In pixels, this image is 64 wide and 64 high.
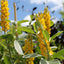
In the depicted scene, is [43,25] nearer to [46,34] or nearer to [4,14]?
[46,34]

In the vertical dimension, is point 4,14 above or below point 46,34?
above

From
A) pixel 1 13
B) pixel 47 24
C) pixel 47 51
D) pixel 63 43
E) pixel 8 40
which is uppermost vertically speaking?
pixel 1 13

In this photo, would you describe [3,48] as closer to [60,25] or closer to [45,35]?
[45,35]

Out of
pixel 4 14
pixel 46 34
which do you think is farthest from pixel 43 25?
pixel 4 14

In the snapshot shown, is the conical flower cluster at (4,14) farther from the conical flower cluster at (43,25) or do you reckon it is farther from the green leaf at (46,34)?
the green leaf at (46,34)

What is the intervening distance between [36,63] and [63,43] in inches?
78.5

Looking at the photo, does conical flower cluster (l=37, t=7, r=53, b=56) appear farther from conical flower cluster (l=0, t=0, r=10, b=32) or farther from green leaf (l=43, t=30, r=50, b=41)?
conical flower cluster (l=0, t=0, r=10, b=32)

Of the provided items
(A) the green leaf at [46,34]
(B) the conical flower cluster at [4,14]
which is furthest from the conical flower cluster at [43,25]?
(B) the conical flower cluster at [4,14]

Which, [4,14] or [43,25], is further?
[4,14]

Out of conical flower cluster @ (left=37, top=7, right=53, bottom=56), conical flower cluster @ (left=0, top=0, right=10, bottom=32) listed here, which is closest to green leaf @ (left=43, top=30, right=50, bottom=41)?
conical flower cluster @ (left=37, top=7, right=53, bottom=56)

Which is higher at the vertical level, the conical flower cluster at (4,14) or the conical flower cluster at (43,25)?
the conical flower cluster at (4,14)

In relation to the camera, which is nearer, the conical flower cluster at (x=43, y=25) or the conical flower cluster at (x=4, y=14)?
the conical flower cluster at (x=43, y=25)

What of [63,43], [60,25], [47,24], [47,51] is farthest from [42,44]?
[60,25]

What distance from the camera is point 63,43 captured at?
3400 mm
